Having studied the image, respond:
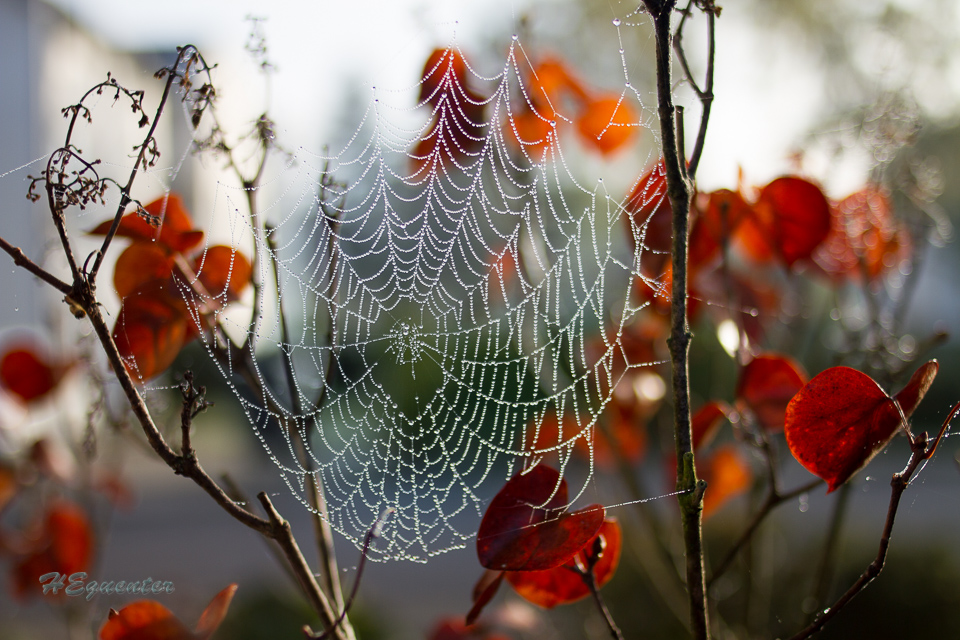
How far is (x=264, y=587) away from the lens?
3570 mm

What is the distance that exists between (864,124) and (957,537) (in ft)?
11.6

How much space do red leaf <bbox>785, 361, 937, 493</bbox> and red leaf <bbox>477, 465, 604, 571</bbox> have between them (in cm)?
20

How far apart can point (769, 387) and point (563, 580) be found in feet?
1.20

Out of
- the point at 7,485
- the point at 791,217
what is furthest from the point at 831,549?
the point at 7,485

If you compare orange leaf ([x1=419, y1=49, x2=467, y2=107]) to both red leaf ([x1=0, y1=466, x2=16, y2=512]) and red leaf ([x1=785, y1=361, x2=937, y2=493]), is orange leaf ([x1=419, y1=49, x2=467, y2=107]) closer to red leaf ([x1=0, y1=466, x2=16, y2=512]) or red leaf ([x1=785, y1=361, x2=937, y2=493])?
red leaf ([x1=785, y1=361, x2=937, y2=493])

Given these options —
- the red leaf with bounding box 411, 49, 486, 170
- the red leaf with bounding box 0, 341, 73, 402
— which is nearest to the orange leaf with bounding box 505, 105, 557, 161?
the red leaf with bounding box 411, 49, 486, 170

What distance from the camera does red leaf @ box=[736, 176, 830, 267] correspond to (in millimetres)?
951

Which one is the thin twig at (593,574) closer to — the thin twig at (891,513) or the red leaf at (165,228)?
the thin twig at (891,513)

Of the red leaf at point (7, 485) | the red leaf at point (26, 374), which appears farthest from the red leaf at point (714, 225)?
the red leaf at point (7, 485)

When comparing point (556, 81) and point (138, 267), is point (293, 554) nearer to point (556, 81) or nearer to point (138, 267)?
point (138, 267)

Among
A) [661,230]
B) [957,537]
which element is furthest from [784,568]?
[661,230]

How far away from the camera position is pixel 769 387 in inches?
33.8

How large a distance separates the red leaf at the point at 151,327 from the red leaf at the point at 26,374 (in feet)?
2.65

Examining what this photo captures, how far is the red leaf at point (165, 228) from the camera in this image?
2.54 feet
